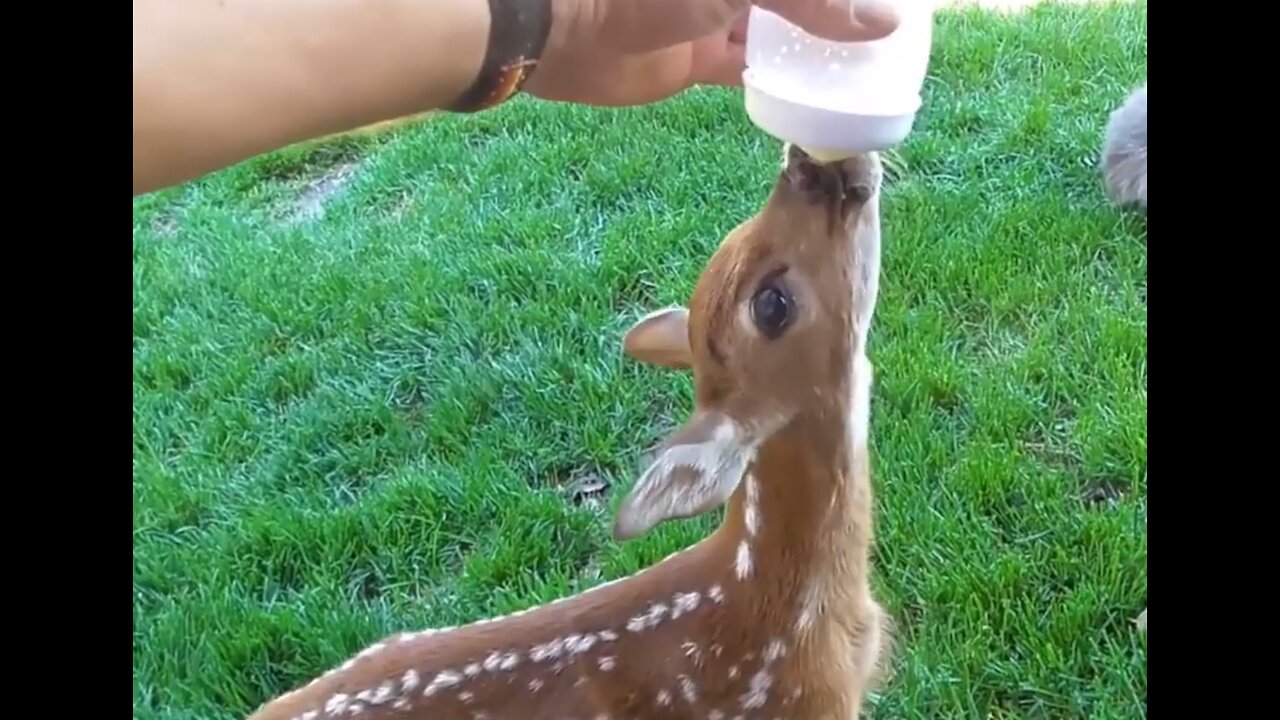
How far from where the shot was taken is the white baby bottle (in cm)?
141

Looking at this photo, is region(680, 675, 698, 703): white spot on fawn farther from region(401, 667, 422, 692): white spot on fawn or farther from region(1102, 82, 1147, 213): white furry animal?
region(1102, 82, 1147, 213): white furry animal

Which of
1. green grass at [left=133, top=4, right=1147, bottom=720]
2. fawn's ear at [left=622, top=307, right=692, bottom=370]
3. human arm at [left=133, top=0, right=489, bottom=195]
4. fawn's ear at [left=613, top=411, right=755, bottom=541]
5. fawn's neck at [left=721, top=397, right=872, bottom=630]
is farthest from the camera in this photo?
green grass at [left=133, top=4, right=1147, bottom=720]

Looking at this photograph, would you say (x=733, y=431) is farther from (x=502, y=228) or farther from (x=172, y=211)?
(x=172, y=211)

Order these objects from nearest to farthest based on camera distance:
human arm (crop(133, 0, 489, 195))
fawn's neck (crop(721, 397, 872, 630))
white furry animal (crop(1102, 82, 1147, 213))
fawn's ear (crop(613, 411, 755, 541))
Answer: human arm (crop(133, 0, 489, 195))
fawn's ear (crop(613, 411, 755, 541))
fawn's neck (crop(721, 397, 872, 630))
white furry animal (crop(1102, 82, 1147, 213))

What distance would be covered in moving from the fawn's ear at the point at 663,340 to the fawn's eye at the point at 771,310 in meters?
0.19

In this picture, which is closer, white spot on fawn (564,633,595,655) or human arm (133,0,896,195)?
human arm (133,0,896,195)

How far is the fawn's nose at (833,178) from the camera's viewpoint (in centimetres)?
167

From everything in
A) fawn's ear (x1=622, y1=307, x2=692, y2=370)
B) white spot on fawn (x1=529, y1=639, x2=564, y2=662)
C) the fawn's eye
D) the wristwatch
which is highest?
the wristwatch

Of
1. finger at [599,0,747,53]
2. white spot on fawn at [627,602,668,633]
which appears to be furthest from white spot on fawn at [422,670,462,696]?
finger at [599,0,747,53]

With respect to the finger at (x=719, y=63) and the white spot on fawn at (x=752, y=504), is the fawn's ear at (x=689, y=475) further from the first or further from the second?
the finger at (x=719, y=63)

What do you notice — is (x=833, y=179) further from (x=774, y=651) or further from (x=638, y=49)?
(x=774, y=651)

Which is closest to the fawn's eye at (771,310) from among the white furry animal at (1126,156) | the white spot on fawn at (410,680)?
the white spot on fawn at (410,680)

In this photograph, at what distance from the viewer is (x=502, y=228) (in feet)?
11.9

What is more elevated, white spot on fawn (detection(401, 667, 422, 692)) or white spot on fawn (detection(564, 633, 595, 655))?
white spot on fawn (detection(564, 633, 595, 655))
